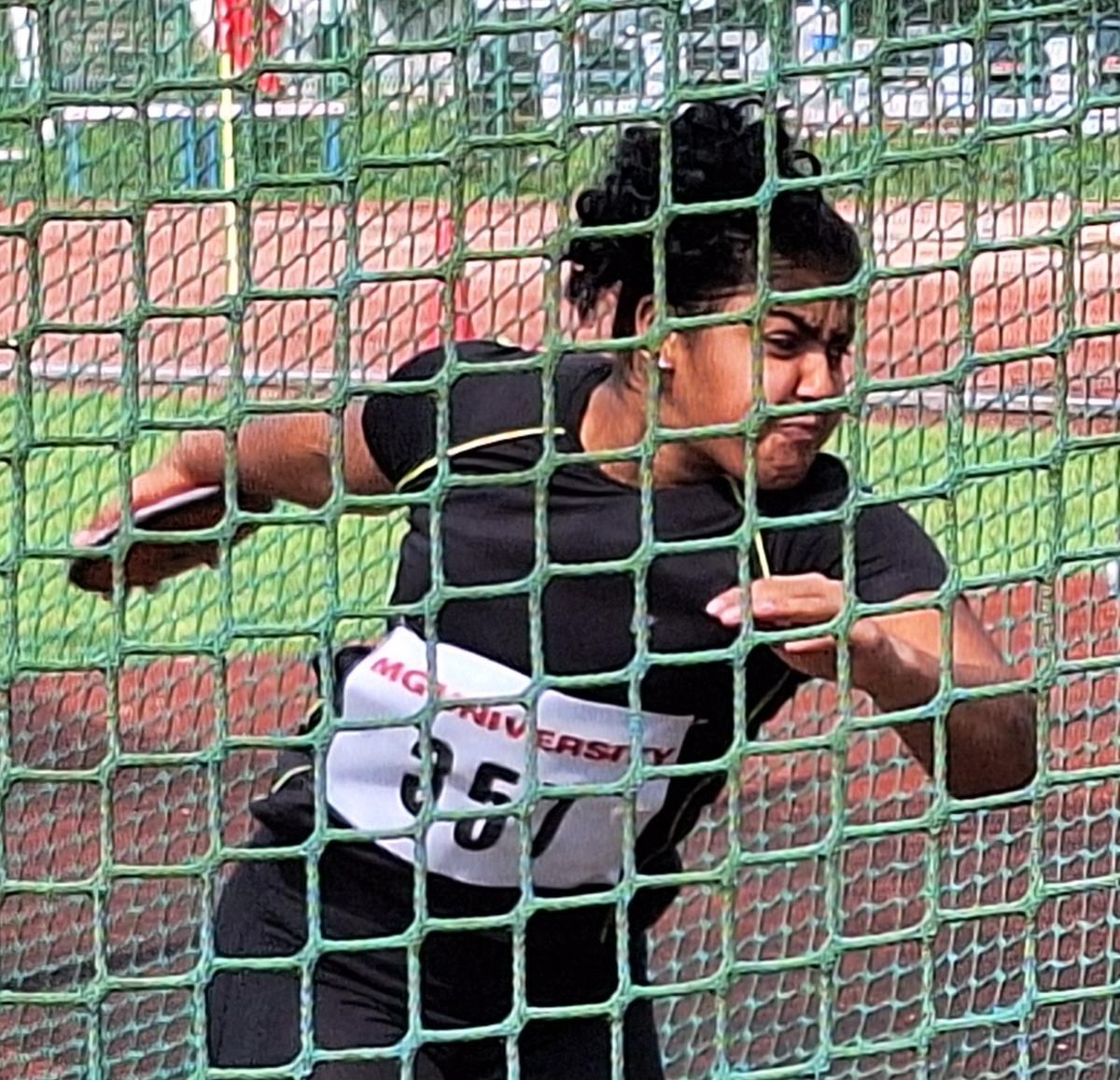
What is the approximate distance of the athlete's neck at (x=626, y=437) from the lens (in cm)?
174

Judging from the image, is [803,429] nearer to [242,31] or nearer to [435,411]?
[435,411]

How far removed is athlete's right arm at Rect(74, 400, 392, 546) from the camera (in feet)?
6.19

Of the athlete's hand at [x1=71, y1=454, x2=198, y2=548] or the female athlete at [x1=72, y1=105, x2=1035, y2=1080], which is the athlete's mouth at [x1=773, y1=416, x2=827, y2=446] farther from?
the athlete's hand at [x1=71, y1=454, x2=198, y2=548]

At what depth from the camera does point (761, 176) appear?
67.2 inches

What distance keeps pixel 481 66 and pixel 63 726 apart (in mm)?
1338

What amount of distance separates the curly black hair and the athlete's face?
0.02 metres

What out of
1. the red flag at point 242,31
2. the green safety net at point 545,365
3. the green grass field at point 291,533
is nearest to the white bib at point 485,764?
the green safety net at point 545,365

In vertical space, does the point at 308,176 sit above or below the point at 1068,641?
above

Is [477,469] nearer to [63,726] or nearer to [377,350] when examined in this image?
[377,350]

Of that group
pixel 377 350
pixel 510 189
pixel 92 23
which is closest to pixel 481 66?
pixel 510 189

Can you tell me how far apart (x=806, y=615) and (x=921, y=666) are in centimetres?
10

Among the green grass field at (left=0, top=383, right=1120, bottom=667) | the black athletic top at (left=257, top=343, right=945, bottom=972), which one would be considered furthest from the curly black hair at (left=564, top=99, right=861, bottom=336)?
the green grass field at (left=0, top=383, right=1120, bottom=667)

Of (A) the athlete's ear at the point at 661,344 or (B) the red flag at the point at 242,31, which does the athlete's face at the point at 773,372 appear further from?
(B) the red flag at the point at 242,31

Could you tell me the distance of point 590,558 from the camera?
1735mm
